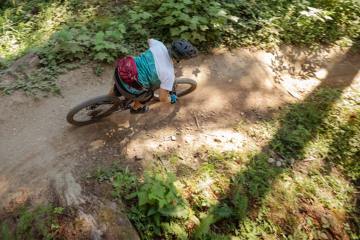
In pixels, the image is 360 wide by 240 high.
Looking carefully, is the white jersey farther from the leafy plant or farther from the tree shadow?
the tree shadow

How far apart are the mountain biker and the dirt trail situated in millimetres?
989

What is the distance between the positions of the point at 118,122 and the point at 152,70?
5.64 ft

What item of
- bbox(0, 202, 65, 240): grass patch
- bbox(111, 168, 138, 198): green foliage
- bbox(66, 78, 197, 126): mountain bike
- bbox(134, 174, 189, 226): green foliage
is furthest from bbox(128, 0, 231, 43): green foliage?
bbox(0, 202, 65, 240): grass patch

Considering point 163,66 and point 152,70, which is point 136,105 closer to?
point 152,70

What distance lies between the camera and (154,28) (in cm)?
870

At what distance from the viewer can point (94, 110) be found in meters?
6.14

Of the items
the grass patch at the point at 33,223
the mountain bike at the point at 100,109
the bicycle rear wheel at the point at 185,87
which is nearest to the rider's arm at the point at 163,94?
the mountain bike at the point at 100,109

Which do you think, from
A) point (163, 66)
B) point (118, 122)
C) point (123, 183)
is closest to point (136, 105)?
point (118, 122)

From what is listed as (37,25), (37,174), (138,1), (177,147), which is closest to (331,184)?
(177,147)

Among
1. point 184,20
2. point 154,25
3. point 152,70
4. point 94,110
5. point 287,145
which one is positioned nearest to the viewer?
point 152,70

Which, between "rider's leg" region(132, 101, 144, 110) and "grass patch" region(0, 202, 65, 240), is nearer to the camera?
"grass patch" region(0, 202, 65, 240)

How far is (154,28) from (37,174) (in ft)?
16.8

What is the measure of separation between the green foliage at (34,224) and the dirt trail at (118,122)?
40cm

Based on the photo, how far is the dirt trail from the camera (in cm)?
554
